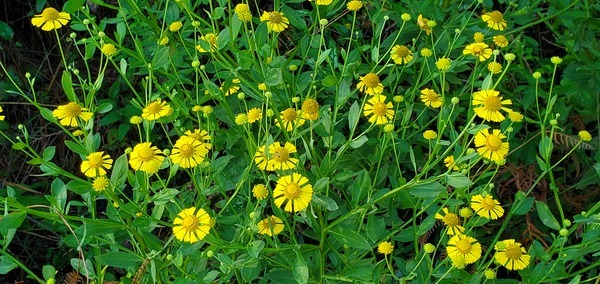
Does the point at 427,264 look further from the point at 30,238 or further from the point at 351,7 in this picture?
the point at 30,238

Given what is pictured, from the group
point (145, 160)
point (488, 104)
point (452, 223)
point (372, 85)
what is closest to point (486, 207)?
point (452, 223)

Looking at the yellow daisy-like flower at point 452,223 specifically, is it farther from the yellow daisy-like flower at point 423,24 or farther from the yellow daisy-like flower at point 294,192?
the yellow daisy-like flower at point 423,24

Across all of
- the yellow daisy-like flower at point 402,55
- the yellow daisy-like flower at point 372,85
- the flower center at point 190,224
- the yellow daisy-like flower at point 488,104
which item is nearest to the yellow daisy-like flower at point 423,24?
the yellow daisy-like flower at point 402,55

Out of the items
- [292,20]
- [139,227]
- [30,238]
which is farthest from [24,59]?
[139,227]

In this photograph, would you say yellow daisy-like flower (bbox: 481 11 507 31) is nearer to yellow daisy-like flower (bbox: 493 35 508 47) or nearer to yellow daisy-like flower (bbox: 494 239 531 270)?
yellow daisy-like flower (bbox: 493 35 508 47)

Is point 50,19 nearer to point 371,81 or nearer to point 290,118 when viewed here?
point 290,118
